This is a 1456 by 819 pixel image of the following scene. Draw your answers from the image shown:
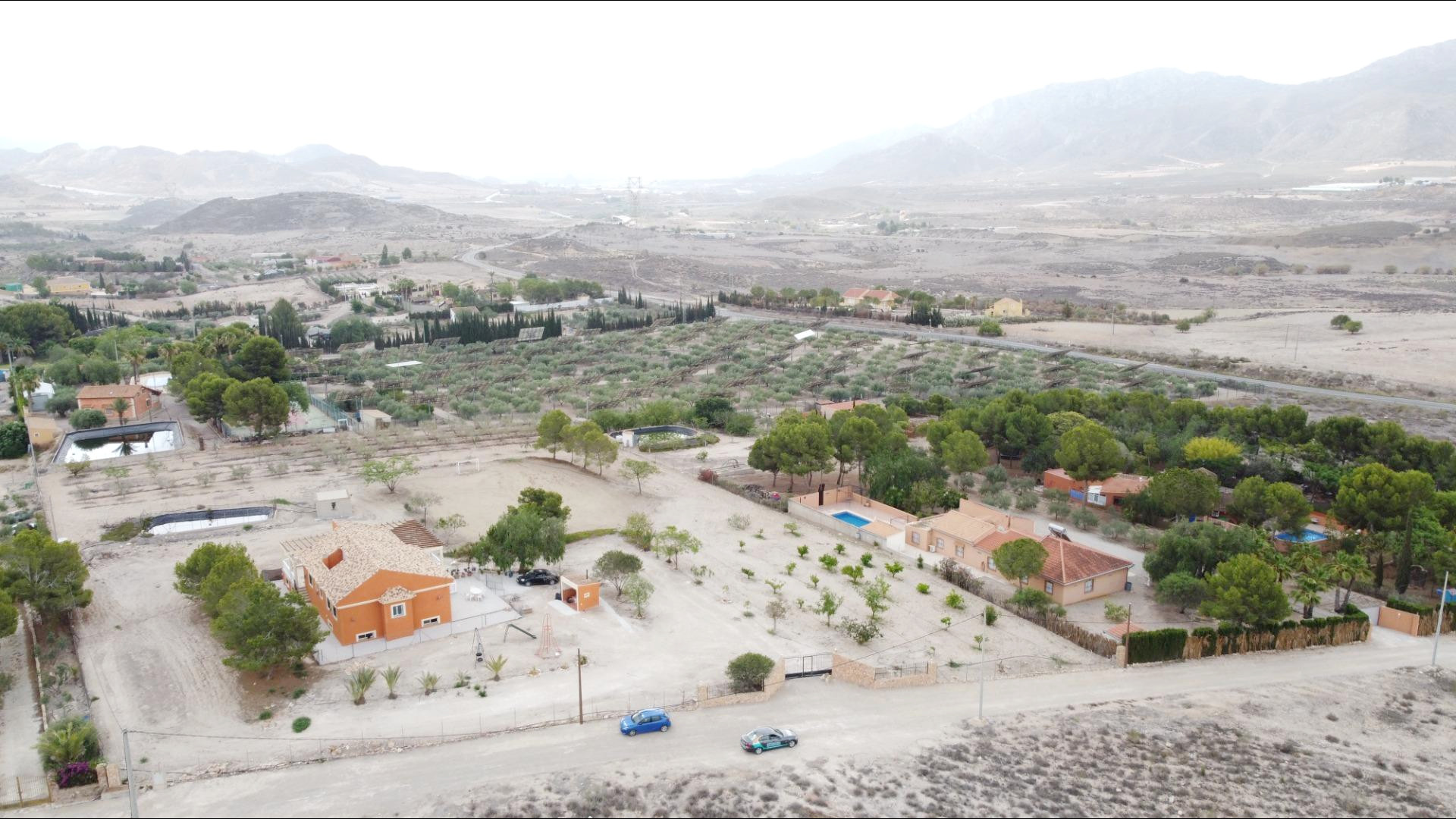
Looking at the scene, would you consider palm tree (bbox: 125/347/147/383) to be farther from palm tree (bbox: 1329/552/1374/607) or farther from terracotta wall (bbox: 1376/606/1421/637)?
terracotta wall (bbox: 1376/606/1421/637)

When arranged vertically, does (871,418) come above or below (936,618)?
above

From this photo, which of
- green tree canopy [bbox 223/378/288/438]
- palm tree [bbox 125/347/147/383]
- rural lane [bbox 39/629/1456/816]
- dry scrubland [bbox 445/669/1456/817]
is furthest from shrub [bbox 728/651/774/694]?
palm tree [bbox 125/347/147/383]

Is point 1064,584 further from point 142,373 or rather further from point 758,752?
point 142,373

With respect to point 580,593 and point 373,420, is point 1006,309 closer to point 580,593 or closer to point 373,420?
point 373,420

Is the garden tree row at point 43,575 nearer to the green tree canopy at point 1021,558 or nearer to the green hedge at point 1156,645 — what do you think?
the green tree canopy at point 1021,558

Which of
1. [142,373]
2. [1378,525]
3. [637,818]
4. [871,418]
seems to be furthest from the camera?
[142,373]

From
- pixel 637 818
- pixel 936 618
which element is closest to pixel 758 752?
pixel 637 818

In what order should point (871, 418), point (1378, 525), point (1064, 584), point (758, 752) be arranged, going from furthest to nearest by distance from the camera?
point (871, 418), point (1378, 525), point (1064, 584), point (758, 752)

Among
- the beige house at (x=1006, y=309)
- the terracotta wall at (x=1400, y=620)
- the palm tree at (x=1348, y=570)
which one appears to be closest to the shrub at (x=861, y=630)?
the palm tree at (x=1348, y=570)
